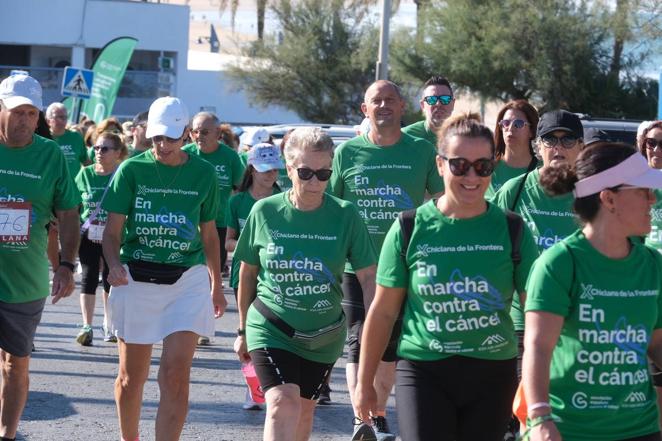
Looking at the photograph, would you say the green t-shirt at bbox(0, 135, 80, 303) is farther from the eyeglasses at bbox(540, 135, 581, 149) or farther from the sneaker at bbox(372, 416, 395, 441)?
the eyeglasses at bbox(540, 135, 581, 149)

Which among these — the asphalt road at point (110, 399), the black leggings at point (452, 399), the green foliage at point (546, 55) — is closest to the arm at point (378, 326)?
the black leggings at point (452, 399)

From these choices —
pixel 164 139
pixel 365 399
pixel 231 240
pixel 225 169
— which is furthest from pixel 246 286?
pixel 225 169

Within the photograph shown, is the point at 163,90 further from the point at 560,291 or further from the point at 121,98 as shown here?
the point at 560,291

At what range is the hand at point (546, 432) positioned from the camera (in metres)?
4.24

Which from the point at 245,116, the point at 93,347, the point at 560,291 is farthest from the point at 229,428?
the point at 245,116

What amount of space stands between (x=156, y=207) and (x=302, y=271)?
46.4 inches

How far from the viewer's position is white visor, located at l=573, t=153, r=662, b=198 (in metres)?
4.40

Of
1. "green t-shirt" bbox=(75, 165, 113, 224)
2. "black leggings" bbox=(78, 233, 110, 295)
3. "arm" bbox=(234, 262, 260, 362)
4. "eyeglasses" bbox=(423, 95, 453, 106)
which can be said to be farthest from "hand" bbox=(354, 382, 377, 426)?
"green t-shirt" bbox=(75, 165, 113, 224)

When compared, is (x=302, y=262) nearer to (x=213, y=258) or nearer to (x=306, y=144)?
(x=306, y=144)

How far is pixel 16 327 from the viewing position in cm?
704

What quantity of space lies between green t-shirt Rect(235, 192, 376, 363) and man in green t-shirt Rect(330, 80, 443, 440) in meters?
1.54

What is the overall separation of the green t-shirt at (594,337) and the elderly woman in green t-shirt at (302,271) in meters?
1.99

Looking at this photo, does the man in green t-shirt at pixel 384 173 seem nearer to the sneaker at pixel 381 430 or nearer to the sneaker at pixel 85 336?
the sneaker at pixel 381 430

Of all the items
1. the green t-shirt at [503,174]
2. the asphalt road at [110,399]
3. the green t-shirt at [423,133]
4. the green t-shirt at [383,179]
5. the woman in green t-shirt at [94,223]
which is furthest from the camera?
the woman in green t-shirt at [94,223]
